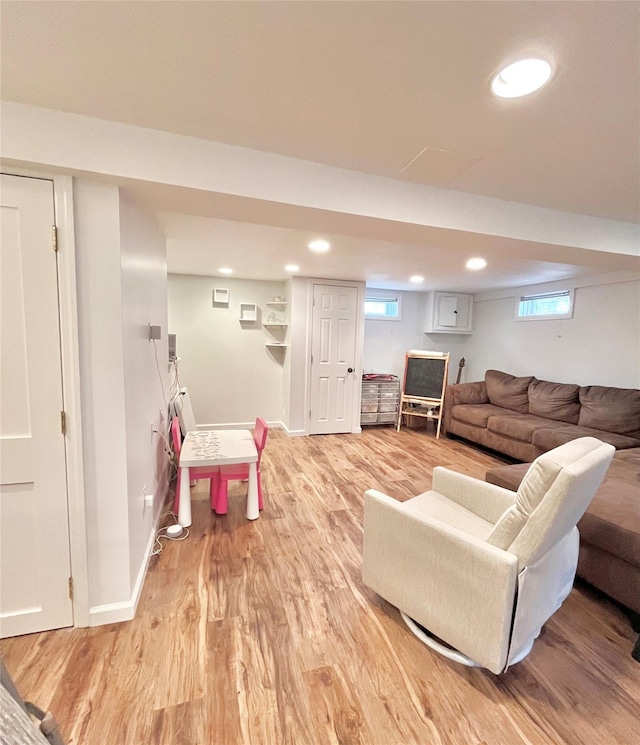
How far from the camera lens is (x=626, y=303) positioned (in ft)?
12.5

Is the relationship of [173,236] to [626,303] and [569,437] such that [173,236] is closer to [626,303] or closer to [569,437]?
[569,437]

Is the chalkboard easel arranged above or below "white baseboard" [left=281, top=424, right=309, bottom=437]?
above

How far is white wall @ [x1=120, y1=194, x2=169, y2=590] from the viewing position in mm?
1643

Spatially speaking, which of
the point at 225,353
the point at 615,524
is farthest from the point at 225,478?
the point at 225,353

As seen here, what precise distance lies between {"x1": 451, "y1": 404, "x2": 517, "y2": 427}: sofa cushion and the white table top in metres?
3.13

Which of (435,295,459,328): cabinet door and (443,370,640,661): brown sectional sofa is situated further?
(435,295,459,328): cabinet door

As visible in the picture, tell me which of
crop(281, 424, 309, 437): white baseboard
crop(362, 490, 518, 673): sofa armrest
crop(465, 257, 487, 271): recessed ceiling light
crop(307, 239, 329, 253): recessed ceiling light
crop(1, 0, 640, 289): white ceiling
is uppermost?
crop(465, 257, 487, 271): recessed ceiling light

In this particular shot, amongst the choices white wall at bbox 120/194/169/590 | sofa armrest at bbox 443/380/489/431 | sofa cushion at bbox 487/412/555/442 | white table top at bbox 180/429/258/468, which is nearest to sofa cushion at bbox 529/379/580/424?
sofa cushion at bbox 487/412/555/442

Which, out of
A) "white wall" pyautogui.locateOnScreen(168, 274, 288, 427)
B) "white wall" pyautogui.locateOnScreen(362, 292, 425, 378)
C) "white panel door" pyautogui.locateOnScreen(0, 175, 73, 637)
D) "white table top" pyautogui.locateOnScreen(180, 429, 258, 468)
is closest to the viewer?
"white panel door" pyautogui.locateOnScreen(0, 175, 73, 637)

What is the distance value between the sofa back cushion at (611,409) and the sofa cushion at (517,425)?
0.38 meters

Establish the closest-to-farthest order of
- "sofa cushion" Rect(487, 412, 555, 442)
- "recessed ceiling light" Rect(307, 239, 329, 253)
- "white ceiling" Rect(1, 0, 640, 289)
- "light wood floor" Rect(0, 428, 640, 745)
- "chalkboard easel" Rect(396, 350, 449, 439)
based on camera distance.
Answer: "white ceiling" Rect(1, 0, 640, 289) < "light wood floor" Rect(0, 428, 640, 745) < "recessed ceiling light" Rect(307, 239, 329, 253) < "sofa cushion" Rect(487, 412, 555, 442) < "chalkboard easel" Rect(396, 350, 449, 439)

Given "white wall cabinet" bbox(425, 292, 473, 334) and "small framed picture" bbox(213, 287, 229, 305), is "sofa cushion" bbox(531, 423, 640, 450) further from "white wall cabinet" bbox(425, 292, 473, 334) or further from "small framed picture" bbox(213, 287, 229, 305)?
"small framed picture" bbox(213, 287, 229, 305)

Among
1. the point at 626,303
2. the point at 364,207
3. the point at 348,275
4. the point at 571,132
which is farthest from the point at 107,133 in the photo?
the point at 626,303

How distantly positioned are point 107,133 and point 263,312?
→ 12.1ft
